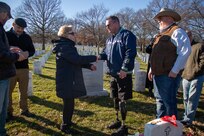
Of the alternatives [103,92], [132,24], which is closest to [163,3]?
[132,24]

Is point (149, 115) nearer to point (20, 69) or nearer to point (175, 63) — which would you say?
point (175, 63)

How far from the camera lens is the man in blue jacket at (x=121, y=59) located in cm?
402

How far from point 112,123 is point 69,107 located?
97 centimetres

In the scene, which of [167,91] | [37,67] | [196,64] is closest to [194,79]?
[196,64]

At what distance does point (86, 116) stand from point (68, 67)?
168cm

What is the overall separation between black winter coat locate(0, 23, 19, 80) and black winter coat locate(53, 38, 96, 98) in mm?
819

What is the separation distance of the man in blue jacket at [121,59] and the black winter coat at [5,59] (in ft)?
5.56

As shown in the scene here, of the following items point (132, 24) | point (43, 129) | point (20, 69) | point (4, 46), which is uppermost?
point (132, 24)

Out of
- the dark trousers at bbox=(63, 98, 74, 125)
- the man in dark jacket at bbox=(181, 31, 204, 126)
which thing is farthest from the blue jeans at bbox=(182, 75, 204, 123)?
the dark trousers at bbox=(63, 98, 74, 125)

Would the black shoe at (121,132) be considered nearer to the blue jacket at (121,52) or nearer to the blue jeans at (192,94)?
the blue jacket at (121,52)

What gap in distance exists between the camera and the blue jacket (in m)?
4.01

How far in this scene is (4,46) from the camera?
337cm

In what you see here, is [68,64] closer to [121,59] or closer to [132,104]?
[121,59]

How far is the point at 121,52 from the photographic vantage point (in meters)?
4.16
